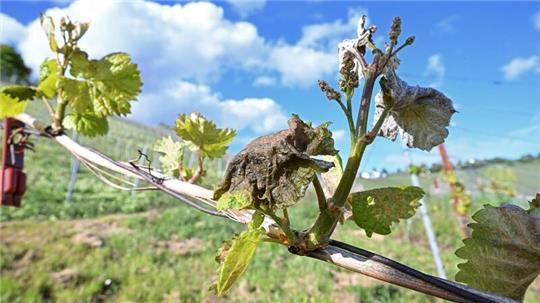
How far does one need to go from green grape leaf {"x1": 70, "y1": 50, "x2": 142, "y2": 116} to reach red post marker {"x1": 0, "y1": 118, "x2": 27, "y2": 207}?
1.13 ft

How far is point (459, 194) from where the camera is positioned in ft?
18.5

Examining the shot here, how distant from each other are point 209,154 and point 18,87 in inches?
21.3

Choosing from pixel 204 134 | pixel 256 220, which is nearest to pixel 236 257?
pixel 256 220

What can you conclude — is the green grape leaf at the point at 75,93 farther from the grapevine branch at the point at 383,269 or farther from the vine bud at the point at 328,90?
the vine bud at the point at 328,90

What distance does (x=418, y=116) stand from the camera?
0.46 meters

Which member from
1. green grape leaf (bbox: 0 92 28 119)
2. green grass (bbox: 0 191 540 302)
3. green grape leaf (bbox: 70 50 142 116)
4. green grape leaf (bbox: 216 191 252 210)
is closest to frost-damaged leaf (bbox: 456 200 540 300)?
green grape leaf (bbox: 216 191 252 210)

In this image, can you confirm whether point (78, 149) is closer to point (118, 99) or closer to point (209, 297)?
point (118, 99)

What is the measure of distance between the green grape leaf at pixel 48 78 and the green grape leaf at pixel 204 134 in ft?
1.47

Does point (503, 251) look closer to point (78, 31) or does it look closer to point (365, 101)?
point (365, 101)

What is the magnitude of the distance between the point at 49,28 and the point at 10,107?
0.28 metres

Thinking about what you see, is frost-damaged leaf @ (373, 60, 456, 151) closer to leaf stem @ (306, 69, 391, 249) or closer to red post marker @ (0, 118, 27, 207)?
leaf stem @ (306, 69, 391, 249)

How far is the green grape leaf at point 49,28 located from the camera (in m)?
0.98

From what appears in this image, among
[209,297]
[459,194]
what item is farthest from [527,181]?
[209,297]

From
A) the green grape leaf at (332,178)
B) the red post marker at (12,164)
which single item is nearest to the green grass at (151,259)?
Result: the red post marker at (12,164)
